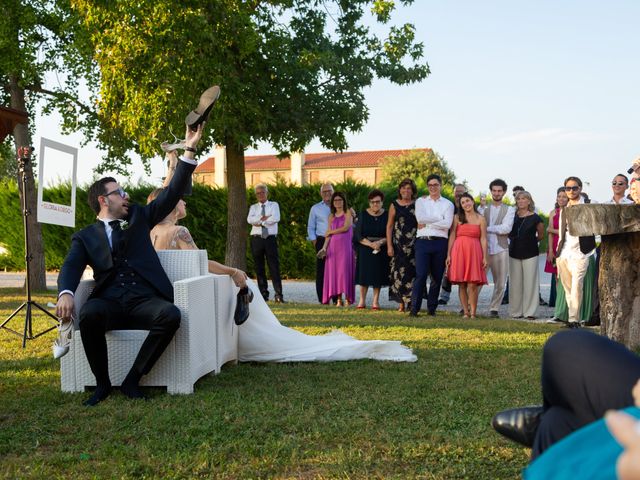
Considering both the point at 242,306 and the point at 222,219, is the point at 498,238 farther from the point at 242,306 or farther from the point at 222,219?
the point at 222,219

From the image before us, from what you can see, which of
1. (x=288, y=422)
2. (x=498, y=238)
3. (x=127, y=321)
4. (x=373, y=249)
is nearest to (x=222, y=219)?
(x=373, y=249)

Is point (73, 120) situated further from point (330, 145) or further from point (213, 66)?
point (330, 145)

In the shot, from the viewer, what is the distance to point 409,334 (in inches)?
332

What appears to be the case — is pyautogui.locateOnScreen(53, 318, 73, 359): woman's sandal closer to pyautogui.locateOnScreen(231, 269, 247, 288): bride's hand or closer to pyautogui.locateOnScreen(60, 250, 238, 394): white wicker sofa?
pyautogui.locateOnScreen(60, 250, 238, 394): white wicker sofa

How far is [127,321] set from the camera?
553cm

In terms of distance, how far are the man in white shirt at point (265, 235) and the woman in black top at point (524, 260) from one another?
13.7 ft

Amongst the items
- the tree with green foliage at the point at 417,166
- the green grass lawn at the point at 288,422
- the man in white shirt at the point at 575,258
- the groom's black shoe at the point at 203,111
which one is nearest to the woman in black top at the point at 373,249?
the man in white shirt at the point at 575,258

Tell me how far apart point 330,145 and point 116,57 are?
4706 millimetres

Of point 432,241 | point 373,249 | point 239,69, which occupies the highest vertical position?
point 239,69

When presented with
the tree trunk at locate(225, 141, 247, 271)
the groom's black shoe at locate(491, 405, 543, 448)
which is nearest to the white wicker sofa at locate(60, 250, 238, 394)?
the groom's black shoe at locate(491, 405, 543, 448)

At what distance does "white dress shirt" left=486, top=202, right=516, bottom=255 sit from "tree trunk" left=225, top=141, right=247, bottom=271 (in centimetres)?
651

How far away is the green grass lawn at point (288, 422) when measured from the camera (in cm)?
361

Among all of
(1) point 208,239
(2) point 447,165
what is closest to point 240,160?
(1) point 208,239

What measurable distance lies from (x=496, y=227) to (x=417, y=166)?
147 feet
